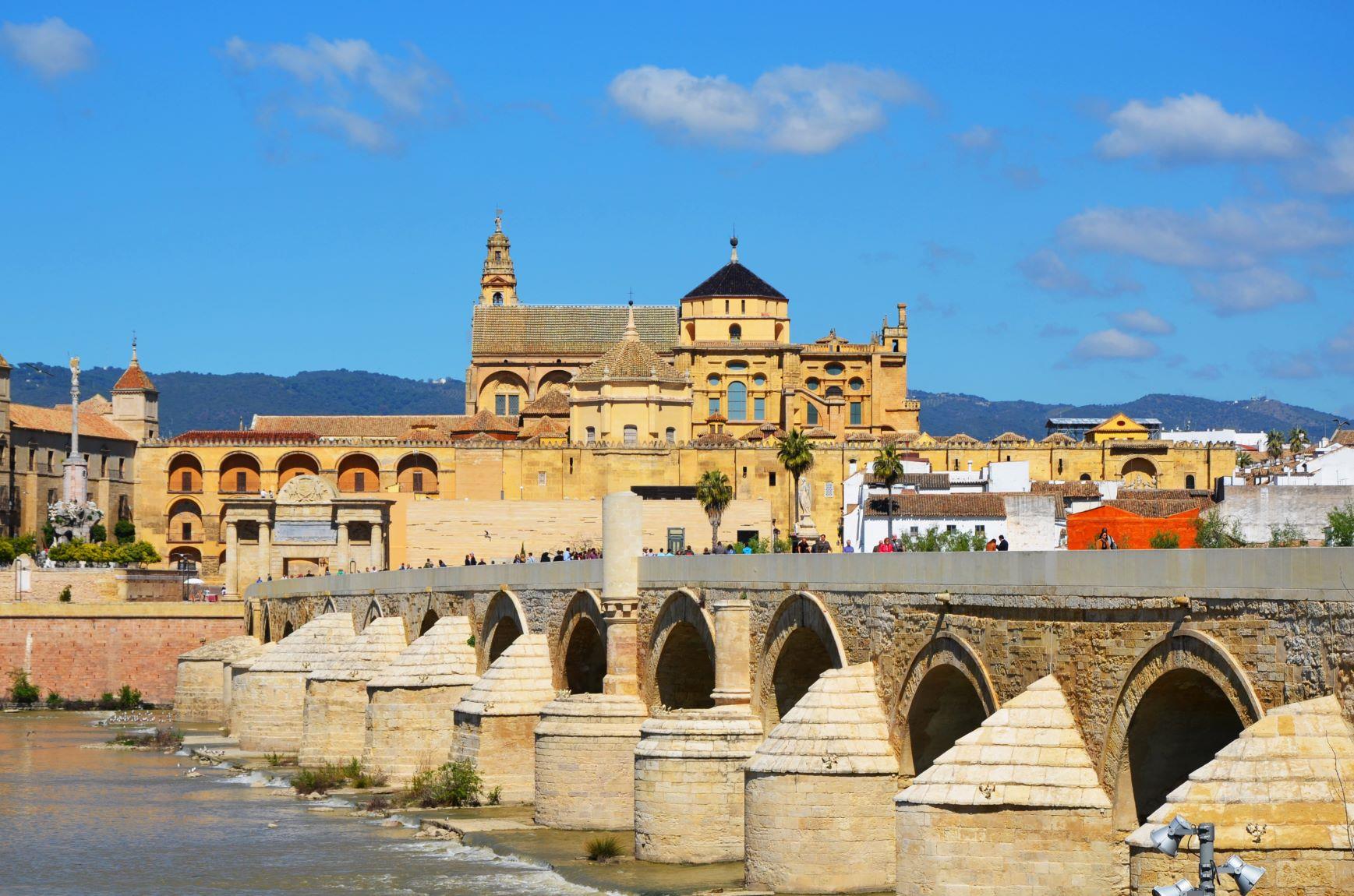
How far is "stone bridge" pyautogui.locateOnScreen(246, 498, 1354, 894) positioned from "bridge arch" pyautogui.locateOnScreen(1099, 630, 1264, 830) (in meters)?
0.02

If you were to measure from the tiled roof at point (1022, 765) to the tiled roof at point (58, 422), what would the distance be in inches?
3412

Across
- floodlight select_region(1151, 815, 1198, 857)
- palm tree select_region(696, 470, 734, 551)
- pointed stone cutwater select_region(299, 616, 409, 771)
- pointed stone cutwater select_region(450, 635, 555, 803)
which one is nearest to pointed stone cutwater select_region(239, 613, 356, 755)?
pointed stone cutwater select_region(299, 616, 409, 771)

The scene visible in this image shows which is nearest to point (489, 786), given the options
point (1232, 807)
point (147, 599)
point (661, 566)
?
point (661, 566)

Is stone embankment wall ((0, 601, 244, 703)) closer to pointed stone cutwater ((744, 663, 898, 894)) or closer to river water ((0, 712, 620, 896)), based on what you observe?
river water ((0, 712, 620, 896))

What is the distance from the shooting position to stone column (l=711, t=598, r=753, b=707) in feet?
92.1

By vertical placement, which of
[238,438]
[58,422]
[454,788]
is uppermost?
[58,422]

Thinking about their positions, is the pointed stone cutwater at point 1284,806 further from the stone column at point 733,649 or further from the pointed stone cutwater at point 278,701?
the pointed stone cutwater at point 278,701

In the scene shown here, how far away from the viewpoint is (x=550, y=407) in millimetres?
102562

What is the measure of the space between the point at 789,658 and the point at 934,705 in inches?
176

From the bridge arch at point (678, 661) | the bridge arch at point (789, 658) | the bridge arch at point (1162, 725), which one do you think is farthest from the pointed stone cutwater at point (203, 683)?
the bridge arch at point (1162, 725)

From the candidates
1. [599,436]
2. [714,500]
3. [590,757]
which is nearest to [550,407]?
[599,436]

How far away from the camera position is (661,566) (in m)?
31.9

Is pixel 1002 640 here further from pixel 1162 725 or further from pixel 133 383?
pixel 133 383

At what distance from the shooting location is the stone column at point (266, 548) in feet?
238
